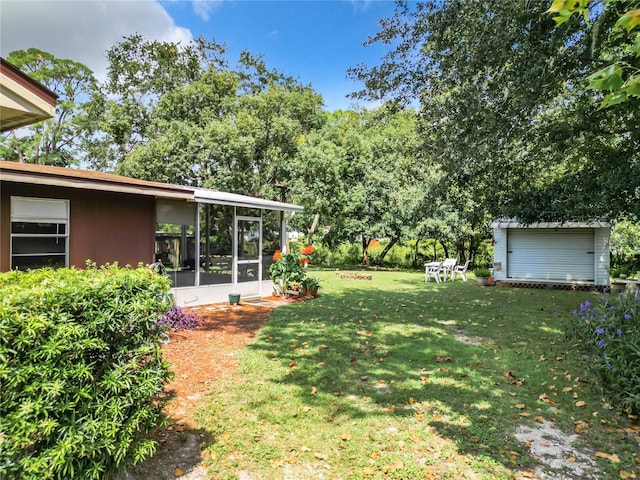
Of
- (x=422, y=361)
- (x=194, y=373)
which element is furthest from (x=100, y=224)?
(x=422, y=361)

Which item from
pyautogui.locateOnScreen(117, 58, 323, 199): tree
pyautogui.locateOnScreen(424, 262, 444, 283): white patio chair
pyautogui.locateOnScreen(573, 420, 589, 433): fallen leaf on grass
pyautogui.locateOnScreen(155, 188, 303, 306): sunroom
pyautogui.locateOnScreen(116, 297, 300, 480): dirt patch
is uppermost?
pyautogui.locateOnScreen(117, 58, 323, 199): tree

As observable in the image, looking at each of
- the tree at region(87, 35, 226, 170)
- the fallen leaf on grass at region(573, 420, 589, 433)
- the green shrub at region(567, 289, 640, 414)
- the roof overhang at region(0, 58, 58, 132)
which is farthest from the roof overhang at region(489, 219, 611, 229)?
the tree at region(87, 35, 226, 170)

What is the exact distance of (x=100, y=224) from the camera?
8.17 m

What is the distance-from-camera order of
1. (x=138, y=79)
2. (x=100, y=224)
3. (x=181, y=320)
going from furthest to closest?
1. (x=138, y=79)
2. (x=100, y=224)
3. (x=181, y=320)

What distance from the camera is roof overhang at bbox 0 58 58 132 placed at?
350 cm

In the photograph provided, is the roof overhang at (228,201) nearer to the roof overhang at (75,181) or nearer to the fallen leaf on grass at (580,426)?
the roof overhang at (75,181)

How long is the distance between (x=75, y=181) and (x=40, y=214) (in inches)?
40.3

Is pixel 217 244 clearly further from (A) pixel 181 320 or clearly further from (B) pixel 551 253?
(B) pixel 551 253

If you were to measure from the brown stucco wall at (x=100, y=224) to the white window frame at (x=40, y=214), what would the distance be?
7cm

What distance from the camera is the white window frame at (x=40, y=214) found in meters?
7.08

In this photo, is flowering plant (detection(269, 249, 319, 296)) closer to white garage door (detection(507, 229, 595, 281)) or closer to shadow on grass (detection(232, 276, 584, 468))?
shadow on grass (detection(232, 276, 584, 468))

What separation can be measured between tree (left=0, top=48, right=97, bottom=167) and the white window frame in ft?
62.3

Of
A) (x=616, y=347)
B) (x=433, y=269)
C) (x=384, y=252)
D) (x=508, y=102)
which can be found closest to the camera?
(x=616, y=347)

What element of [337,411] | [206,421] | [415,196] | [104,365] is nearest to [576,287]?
[415,196]
